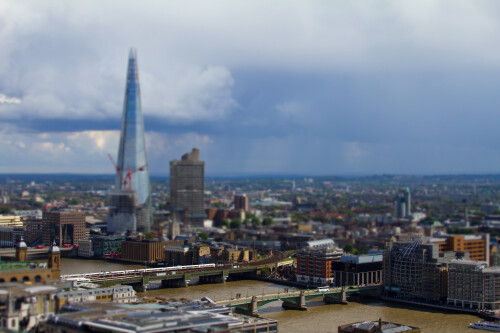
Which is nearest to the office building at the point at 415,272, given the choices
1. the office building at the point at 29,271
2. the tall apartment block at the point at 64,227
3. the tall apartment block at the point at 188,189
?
the office building at the point at 29,271

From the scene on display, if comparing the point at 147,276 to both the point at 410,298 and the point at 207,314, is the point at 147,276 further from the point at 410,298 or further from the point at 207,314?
the point at 207,314

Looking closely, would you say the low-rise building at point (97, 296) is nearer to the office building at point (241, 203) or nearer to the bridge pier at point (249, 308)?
the bridge pier at point (249, 308)

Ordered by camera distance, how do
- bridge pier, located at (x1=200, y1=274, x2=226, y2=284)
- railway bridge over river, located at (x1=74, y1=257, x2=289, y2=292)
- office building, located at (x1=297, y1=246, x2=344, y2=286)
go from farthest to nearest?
bridge pier, located at (x1=200, y1=274, x2=226, y2=284)
office building, located at (x1=297, y1=246, x2=344, y2=286)
railway bridge over river, located at (x1=74, y1=257, x2=289, y2=292)

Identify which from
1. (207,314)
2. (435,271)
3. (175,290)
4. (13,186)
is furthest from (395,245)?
(13,186)

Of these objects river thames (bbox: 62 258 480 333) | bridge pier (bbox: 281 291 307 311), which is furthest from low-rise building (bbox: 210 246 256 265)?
bridge pier (bbox: 281 291 307 311)

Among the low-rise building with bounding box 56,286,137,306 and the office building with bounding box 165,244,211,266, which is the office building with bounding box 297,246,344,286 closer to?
the office building with bounding box 165,244,211,266

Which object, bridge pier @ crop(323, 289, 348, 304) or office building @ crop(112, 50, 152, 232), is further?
office building @ crop(112, 50, 152, 232)
